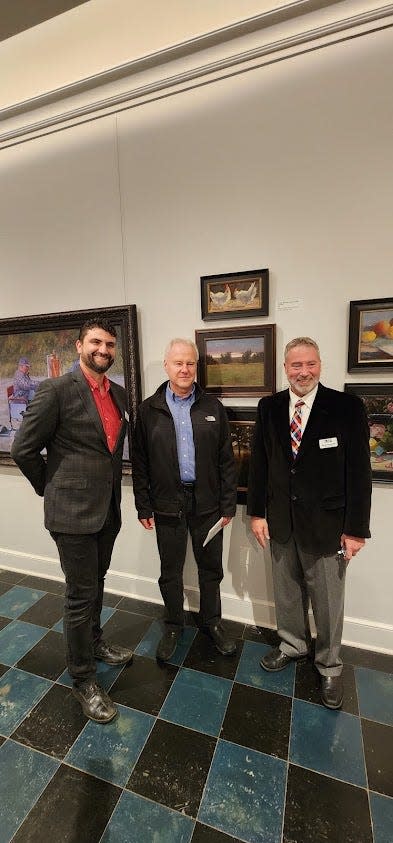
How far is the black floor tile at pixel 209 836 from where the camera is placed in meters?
1.22

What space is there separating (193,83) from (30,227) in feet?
4.25

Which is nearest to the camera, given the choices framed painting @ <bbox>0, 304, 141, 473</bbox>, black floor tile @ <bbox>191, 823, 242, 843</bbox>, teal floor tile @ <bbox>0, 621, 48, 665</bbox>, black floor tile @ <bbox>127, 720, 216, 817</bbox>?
black floor tile @ <bbox>191, 823, 242, 843</bbox>

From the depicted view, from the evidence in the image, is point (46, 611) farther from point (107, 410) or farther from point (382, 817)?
point (382, 817)

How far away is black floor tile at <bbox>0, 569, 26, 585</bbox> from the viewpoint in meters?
2.85

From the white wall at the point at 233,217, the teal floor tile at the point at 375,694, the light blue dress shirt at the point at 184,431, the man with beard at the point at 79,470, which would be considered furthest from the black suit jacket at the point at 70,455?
the teal floor tile at the point at 375,694

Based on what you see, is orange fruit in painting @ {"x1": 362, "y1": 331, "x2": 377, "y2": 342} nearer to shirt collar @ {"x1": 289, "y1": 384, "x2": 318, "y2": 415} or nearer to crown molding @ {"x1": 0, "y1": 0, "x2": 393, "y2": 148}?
shirt collar @ {"x1": 289, "y1": 384, "x2": 318, "y2": 415}

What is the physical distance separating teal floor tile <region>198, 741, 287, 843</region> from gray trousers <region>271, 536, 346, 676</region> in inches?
20.2

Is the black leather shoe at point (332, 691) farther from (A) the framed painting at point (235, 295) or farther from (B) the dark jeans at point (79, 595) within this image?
(A) the framed painting at point (235, 295)

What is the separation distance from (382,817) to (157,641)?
125cm

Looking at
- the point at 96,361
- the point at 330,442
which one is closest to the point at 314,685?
the point at 330,442

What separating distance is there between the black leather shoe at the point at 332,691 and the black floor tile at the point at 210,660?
0.45 meters

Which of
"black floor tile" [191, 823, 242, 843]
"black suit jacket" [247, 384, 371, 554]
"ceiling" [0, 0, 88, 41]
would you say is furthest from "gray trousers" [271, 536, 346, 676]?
"ceiling" [0, 0, 88, 41]

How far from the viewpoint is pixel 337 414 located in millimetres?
1615

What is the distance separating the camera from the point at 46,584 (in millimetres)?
2791
